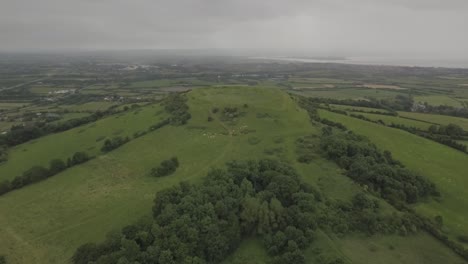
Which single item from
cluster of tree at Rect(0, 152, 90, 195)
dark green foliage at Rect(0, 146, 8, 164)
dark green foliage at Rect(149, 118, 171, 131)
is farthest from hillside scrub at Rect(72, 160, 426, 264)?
dark green foliage at Rect(0, 146, 8, 164)

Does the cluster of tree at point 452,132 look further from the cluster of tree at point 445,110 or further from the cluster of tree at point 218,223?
the cluster of tree at point 218,223

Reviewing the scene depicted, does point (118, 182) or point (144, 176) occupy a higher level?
point (144, 176)

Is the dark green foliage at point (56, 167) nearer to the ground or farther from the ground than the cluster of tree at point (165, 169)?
nearer to the ground

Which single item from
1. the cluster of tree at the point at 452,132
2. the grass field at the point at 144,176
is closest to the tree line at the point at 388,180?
the grass field at the point at 144,176

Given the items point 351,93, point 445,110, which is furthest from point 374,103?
point 351,93

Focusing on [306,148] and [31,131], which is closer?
[306,148]

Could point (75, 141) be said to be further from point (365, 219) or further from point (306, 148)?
point (365, 219)
